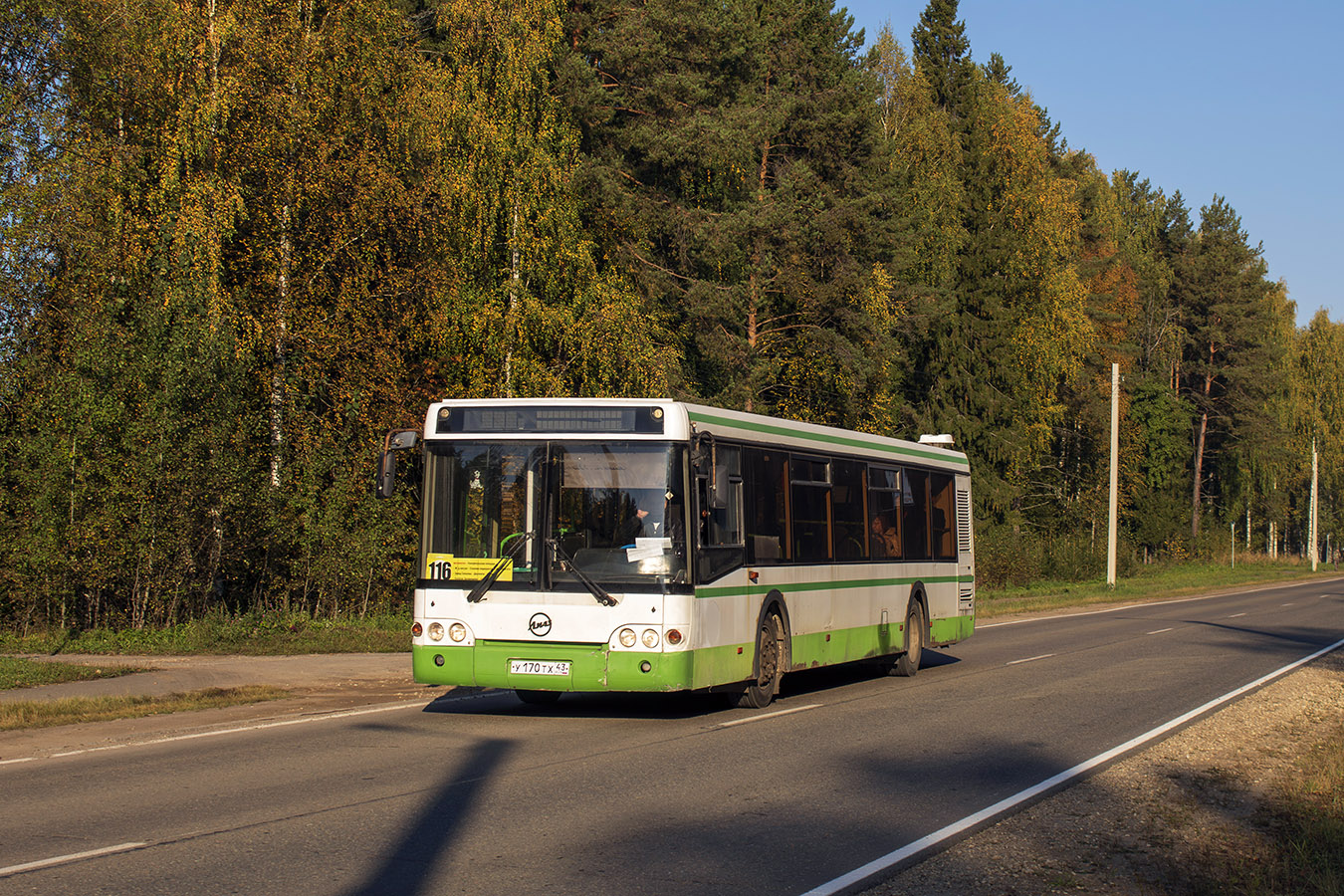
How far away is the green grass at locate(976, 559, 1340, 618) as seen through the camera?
40.8m

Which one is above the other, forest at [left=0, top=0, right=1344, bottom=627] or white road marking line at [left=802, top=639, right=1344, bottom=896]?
forest at [left=0, top=0, right=1344, bottom=627]

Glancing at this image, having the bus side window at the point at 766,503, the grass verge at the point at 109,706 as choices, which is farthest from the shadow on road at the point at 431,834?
the grass verge at the point at 109,706

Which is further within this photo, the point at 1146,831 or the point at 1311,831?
the point at 1146,831

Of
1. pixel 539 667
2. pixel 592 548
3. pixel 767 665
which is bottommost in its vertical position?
pixel 767 665

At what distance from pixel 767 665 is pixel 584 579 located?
2962 millimetres

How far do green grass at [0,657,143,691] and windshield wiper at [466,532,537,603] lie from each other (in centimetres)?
619

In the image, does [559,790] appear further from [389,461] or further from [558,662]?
[389,461]

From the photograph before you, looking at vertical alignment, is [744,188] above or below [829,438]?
above

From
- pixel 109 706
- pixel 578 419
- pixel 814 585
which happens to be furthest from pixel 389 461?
pixel 814 585

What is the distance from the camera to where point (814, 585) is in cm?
1582

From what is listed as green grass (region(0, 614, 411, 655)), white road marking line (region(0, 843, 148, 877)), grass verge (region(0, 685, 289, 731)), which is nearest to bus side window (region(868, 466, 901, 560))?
grass verge (region(0, 685, 289, 731))

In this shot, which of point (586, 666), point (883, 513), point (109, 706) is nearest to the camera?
point (586, 666)

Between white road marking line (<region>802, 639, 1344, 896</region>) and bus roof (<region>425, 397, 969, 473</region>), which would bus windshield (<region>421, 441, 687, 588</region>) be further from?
white road marking line (<region>802, 639, 1344, 896</region>)

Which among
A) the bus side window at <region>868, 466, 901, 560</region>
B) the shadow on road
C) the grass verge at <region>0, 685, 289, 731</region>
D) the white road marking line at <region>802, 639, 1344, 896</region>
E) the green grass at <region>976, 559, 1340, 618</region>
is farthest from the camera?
the green grass at <region>976, 559, 1340, 618</region>
